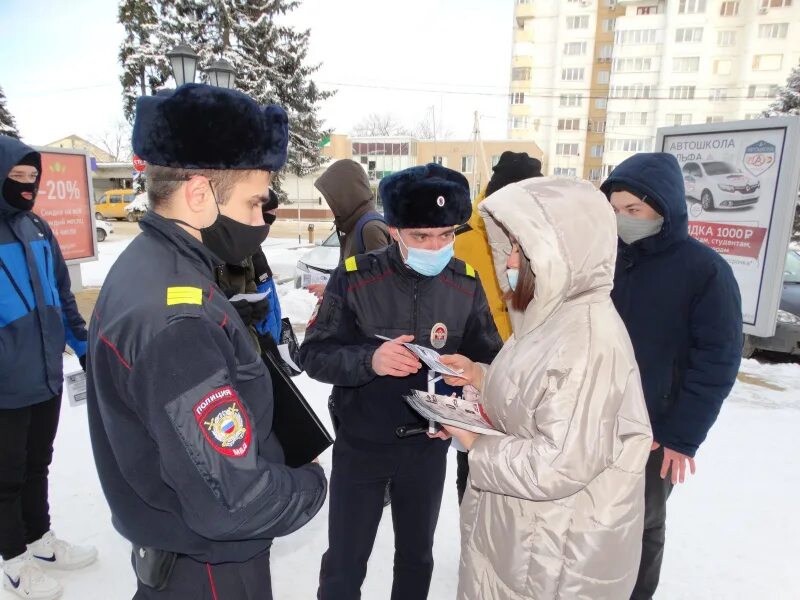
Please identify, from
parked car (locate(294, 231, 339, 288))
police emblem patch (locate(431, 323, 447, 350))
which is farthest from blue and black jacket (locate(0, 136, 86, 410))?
parked car (locate(294, 231, 339, 288))

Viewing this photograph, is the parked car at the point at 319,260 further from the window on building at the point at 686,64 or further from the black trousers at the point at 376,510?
the window on building at the point at 686,64

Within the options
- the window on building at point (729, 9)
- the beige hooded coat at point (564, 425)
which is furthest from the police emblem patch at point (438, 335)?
the window on building at point (729, 9)

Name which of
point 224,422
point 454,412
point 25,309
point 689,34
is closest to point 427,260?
point 454,412

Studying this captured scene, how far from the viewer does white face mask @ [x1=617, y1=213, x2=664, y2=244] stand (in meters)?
2.21

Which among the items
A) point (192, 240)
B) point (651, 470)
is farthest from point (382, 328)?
point (651, 470)

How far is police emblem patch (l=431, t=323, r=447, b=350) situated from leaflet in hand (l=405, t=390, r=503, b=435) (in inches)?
14.1

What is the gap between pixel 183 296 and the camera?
3.72ft

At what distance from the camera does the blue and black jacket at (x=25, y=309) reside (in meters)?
2.42

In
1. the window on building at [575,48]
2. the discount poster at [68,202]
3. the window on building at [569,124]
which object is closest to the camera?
the discount poster at [68,202]

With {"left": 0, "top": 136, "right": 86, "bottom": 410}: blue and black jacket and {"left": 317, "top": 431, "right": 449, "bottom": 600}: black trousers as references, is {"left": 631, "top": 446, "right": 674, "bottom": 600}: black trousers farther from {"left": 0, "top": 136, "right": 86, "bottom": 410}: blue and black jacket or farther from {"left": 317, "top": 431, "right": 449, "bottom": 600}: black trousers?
{"left": 0, "top": 136, "right": 86, "bottom": 410}: blue and black jacket

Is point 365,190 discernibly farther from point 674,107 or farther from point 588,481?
point 674,107

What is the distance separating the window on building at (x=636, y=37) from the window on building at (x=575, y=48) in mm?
4456

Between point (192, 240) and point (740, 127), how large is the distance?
5.59 m

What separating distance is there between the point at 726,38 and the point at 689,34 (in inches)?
117
